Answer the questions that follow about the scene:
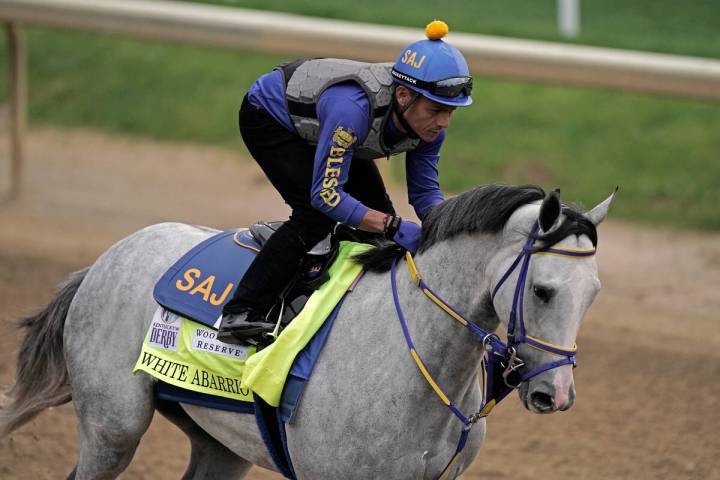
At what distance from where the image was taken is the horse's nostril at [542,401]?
3408 mm

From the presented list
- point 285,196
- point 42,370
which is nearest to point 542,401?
point 285,196

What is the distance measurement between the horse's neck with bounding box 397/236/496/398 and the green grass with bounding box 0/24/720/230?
26.7ft

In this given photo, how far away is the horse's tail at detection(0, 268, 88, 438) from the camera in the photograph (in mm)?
4820

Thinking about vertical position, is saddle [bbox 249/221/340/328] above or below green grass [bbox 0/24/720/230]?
above

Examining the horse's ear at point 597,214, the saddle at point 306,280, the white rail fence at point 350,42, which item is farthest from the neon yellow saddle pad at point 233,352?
the white rail fence at point 350,42

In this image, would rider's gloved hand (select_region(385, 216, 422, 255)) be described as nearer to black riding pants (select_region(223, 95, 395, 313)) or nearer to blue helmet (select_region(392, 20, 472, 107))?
black riding pants (select_region(223, 95, 395, 313))

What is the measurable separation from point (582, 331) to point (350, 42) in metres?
3.34

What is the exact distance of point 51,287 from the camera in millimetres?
9016

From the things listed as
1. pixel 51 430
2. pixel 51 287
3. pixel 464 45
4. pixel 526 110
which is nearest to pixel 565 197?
pixel 526 110

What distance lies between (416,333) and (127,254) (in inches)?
61.2

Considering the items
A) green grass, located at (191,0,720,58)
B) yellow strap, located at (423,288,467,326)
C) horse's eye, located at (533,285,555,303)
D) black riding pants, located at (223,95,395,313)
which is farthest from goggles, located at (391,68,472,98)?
green grass, located at (191,0,720,58)

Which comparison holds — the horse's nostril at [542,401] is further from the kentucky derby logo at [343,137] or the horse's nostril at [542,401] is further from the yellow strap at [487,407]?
the kentucky derby logo at [343,137]

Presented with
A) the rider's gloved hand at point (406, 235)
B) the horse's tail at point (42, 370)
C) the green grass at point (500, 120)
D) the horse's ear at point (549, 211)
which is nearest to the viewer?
the horse's ear at point (549, 211)

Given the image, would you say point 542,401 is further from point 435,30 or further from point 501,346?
point 435,30
